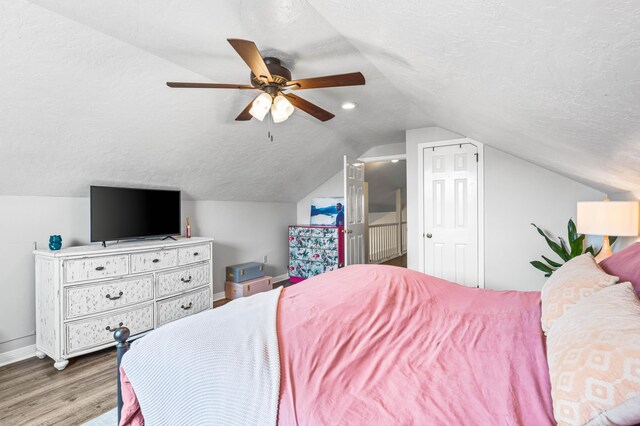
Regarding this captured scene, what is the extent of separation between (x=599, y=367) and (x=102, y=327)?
11.1ft

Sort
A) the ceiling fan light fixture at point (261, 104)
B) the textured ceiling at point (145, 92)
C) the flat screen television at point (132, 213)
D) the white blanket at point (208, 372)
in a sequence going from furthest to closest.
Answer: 1. the flat screen television at point (132, 213)
2. the ceiling fan light fixture at point (261, 104)
3. the textured ceiling at point (145, 92)
4. the white blanket at point (208, 372)

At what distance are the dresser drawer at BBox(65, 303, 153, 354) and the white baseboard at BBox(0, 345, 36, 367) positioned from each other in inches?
22.0

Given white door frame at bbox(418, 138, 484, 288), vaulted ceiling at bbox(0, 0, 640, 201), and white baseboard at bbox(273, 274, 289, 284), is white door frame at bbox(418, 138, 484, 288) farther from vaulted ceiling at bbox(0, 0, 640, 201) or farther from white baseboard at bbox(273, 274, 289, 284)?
white baseboard at bbox(273, 274, 289, 284)

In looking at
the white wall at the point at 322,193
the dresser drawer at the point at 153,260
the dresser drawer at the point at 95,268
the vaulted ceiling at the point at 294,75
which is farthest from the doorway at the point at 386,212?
the dresser drawer at the point at 95,268

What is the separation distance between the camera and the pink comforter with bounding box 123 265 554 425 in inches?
38.4

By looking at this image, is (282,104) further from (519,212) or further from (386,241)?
(386,241)

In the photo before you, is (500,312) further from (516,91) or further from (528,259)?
(528,259)

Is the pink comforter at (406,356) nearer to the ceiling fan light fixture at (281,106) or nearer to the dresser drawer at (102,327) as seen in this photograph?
the ceiling fan light fixture at (281,106)

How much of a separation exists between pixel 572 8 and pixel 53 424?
310cm

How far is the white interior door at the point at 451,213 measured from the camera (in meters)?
4.02

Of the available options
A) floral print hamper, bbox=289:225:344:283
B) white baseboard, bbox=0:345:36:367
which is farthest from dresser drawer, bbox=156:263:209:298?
floral print hamper, bbox=289:225:344:283

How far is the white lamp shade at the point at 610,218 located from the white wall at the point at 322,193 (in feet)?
12.4

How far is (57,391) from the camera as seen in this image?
2279 millimetres

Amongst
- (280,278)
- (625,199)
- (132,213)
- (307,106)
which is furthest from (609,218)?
(280,278)
